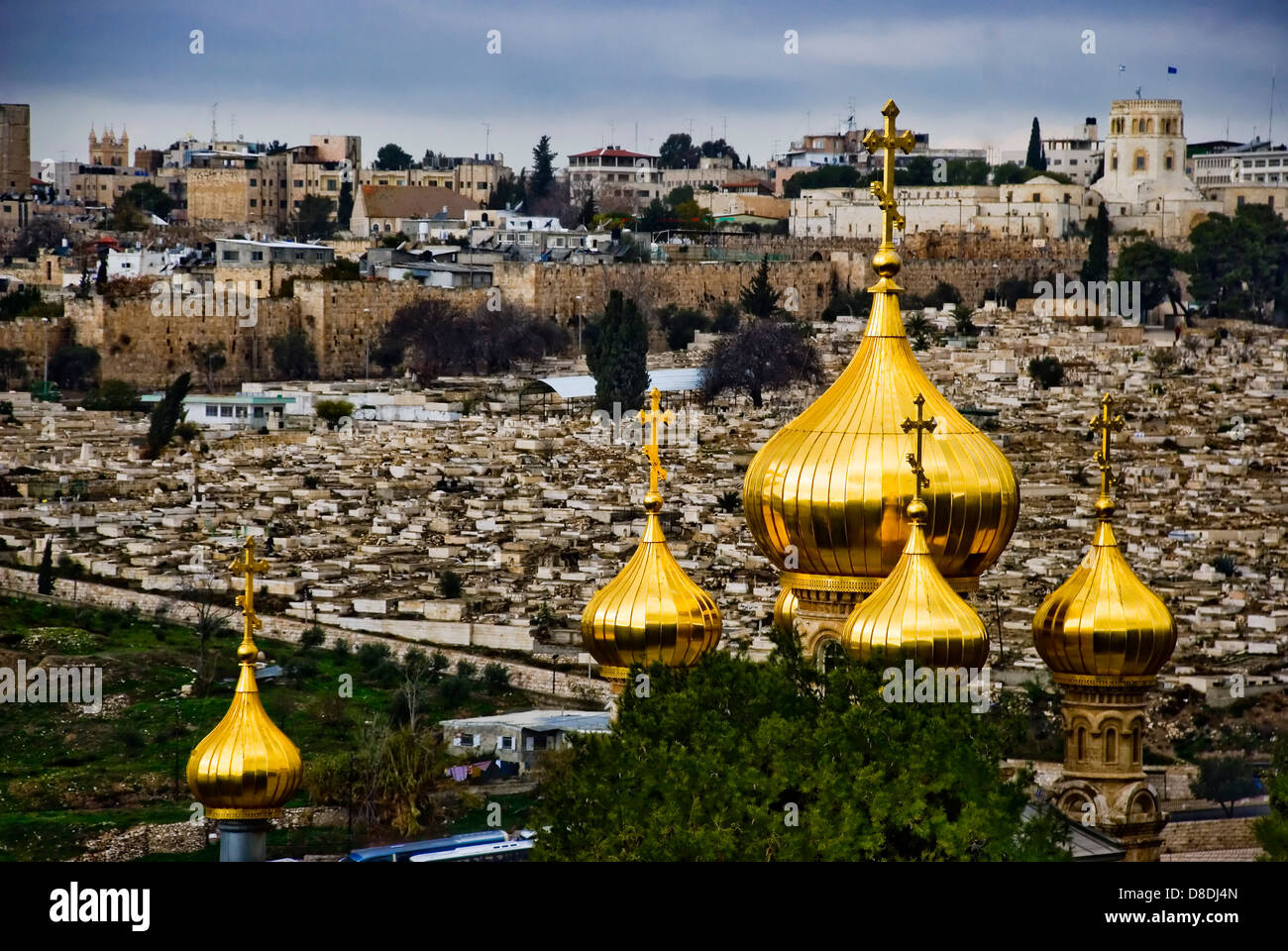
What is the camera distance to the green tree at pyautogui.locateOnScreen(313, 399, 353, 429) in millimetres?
67125

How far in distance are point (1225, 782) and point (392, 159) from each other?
89857 mm

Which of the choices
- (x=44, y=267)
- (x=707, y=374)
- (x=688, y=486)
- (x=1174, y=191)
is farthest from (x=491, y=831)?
(x=1174, y=191)

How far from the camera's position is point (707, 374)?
7156 centimetres

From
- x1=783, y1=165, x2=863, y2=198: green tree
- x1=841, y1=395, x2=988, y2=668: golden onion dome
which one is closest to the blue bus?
x1=841, y1=395, x2=988, y2=668: golden onion dome

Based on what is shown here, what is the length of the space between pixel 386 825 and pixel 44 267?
2393 inches

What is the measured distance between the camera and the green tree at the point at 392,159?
11881 centimetres

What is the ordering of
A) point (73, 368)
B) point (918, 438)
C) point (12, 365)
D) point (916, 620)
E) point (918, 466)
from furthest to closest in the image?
point (73, 368)
point (12, 365)
point (918, 438)
point (918, 466)
point (916, 620)

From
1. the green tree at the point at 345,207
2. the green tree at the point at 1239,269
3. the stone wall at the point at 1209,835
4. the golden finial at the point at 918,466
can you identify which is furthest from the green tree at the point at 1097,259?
the golden finial at the point at 918,466

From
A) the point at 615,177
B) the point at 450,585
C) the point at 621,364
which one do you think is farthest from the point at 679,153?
the point at 450,585

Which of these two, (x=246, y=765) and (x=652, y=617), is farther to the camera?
(x=652, y=617)

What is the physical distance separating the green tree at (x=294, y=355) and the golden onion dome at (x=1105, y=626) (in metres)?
59.5

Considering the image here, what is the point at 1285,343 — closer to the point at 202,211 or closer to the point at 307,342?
the point at 307,342

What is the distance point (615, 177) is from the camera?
4624 inches

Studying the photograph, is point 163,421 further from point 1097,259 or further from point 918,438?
point 918,438
